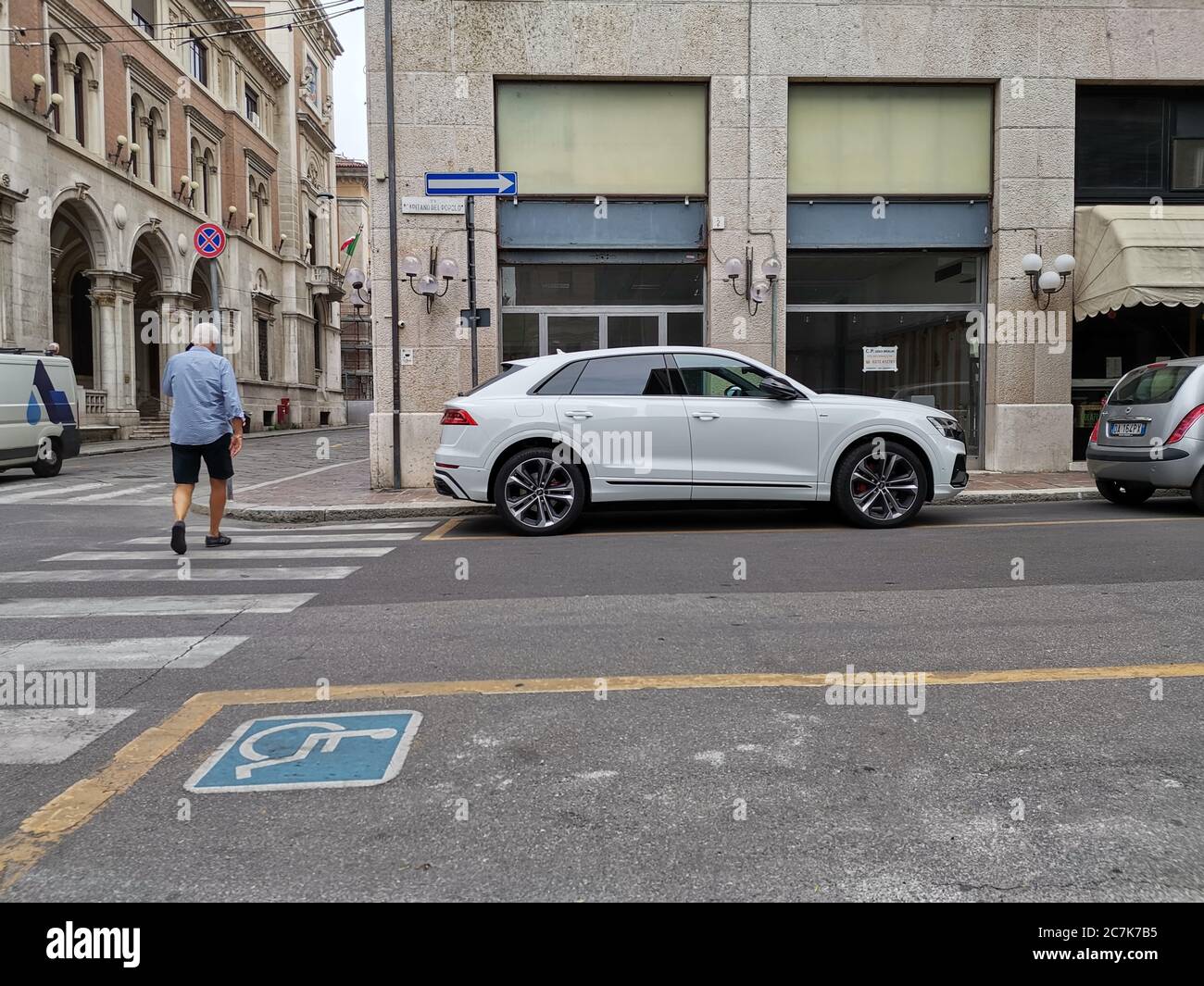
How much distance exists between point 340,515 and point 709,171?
7192mm

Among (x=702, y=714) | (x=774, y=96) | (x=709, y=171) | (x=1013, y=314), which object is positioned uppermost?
(x=774, y=96)

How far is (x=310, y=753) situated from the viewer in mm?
3502

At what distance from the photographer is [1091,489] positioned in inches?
472

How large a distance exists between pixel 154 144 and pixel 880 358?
3058 cm

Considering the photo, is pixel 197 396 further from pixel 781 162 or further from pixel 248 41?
pixel 248 41

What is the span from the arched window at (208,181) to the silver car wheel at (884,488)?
3731cm

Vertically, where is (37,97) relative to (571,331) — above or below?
above

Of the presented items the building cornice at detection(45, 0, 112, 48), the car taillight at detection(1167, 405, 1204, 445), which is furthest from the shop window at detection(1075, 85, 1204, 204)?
the building cornice at detection(45, 0, 112, 48)

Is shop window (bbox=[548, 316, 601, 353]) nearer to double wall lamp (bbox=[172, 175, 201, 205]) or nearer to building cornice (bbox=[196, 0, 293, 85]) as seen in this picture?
building cornice (bbox=[196, 0, 293, 85])

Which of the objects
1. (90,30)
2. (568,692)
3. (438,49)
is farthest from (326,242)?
(568,692)

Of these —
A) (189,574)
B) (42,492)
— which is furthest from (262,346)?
(189,574)

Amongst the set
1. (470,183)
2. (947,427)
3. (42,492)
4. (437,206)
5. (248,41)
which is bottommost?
(42,492)

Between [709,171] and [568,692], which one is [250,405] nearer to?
[709,171]

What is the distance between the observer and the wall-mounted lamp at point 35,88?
26.5 meters
